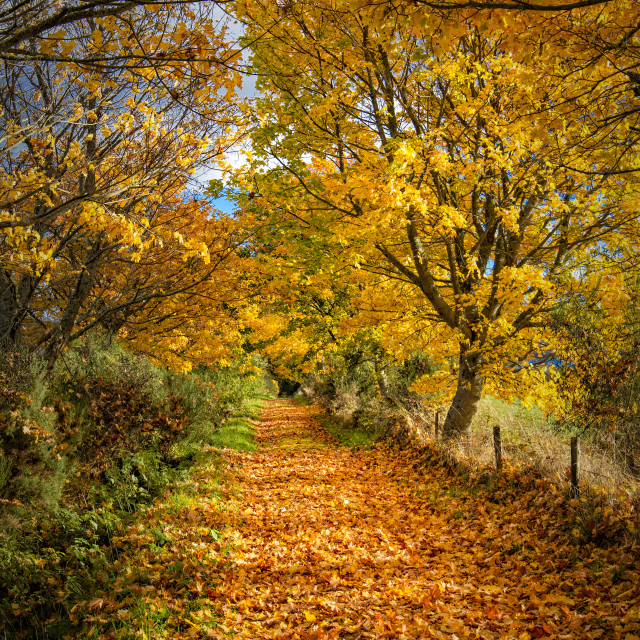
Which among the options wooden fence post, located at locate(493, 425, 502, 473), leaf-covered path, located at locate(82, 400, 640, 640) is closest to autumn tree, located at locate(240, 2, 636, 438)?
wooden fence post, located at locate(493, 425, 502, 473)

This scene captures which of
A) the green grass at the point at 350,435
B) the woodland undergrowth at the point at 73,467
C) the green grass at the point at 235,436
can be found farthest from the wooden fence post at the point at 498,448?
the green grass at the point at 235,436

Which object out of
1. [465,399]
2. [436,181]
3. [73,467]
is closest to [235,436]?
[73,467]

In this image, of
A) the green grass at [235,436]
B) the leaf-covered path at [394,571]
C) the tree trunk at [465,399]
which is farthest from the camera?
→ the green grass at [235,436]

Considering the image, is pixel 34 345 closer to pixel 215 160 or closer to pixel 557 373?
pixel 215 160

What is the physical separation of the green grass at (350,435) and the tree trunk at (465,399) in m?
3.41

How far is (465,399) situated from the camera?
8359mm

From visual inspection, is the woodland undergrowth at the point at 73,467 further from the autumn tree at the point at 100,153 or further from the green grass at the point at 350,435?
the green grass at the point at 350,435

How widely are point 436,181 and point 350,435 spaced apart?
334 inches

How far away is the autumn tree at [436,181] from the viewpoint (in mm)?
6000

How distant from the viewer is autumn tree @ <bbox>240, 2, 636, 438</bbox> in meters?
6.00

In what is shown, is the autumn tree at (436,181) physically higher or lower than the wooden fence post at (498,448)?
higher

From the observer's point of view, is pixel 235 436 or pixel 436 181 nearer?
pixel 436 181

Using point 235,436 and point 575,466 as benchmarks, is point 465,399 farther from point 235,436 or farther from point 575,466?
point 235,436

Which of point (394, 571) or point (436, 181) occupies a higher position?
point (436, 181)
